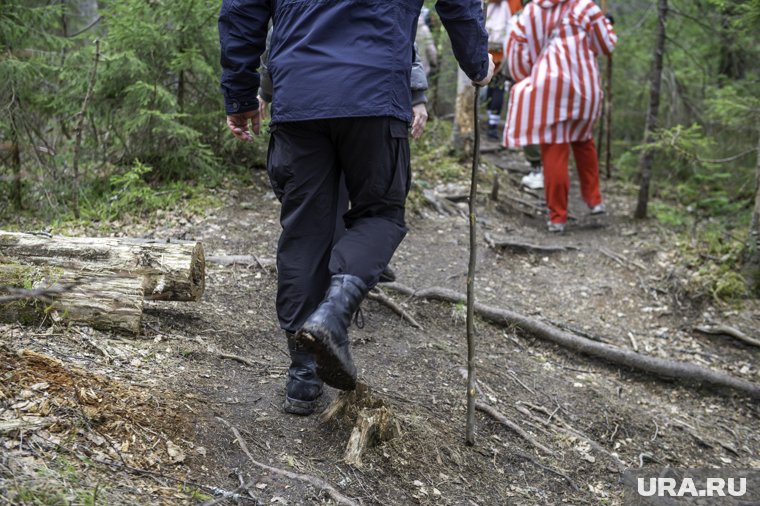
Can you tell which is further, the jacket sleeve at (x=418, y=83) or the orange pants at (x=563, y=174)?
the orange pants at (x=563, y=174)

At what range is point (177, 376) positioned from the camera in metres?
3.32

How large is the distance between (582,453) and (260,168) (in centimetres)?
471

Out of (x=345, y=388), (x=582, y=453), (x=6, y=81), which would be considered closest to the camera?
(x=345, y=388)

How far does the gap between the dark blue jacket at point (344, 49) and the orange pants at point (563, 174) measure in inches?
182

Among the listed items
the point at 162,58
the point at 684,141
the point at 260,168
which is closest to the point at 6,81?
the point at 162,58

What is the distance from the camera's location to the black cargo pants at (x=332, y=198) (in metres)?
2.83

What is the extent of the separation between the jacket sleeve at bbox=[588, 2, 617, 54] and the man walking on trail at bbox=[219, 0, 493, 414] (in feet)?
15.4

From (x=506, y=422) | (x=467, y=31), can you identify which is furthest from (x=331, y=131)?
(x=506, y=422)

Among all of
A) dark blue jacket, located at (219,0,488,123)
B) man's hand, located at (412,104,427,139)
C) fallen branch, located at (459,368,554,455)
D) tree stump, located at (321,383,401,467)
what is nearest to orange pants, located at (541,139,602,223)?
man's hand, located at (412,104,427,139)

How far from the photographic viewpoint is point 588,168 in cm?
766

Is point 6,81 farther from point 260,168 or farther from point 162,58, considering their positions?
Answer: point 260,168

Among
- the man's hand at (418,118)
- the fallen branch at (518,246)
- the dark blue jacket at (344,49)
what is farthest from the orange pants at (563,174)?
the dark blue jacket at (344,49)

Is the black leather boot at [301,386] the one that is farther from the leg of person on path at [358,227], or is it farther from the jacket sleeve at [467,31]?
the jacket sleeve at [467,31]

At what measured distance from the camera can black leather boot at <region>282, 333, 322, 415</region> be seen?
320 cm
